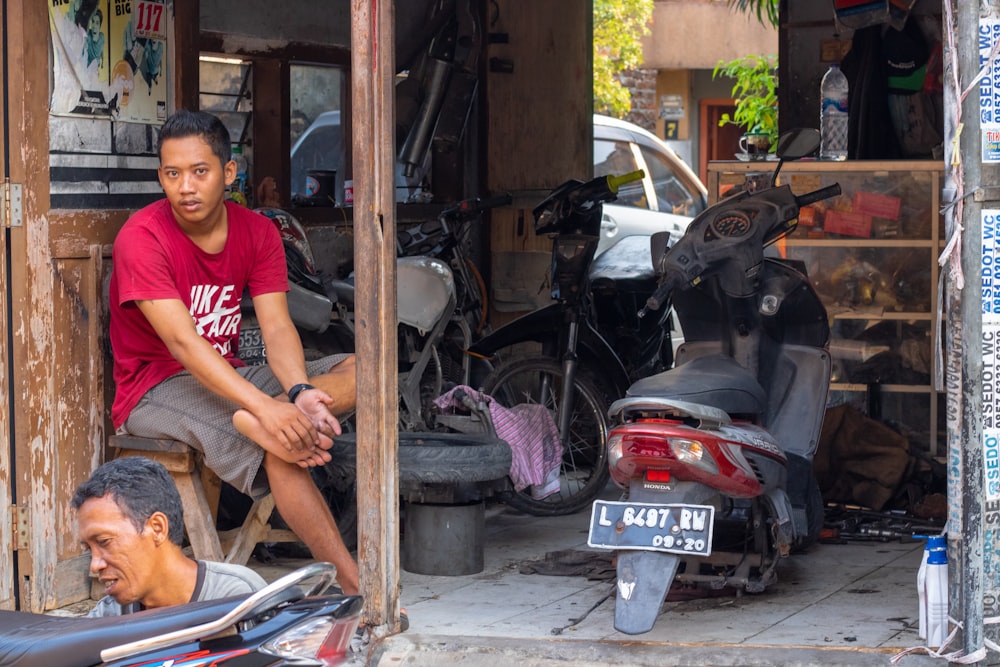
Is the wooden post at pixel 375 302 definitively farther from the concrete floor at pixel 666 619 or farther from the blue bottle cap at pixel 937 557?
the blue bottle cap at pixel 937 557

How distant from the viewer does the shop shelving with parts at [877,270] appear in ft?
23.0

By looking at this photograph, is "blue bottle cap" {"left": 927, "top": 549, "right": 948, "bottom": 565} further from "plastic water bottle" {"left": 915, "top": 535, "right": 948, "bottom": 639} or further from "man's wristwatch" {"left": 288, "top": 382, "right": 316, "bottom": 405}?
"man's wristwatch" {"left": 288, "top": 382, "right": 316, "bottom": 405}

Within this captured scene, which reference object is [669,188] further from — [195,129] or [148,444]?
[148,444]

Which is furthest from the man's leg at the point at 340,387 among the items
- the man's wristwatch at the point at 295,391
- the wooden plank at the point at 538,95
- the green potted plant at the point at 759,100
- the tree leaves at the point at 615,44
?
the tree leaves at the point at 615,44

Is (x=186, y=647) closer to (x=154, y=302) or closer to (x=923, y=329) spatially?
(x=154, y=302)

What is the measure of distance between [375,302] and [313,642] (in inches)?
81.0

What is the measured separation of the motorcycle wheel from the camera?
6.82m

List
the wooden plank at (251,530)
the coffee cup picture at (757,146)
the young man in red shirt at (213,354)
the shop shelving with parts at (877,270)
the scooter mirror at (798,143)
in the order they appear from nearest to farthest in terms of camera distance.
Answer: the young man in red shirt at (213,354)
the wooden plank at (251,530)
the scooter mirror at (798,143)
the shop shelving with parts at (877,270)
the coffee cup picture at (757,146)

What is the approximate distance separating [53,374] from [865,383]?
3946mm

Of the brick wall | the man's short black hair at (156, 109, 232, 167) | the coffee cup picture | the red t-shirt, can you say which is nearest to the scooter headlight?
the red t-shirt

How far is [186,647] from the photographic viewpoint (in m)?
2.65

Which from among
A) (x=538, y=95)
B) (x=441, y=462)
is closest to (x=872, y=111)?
(x=538, y=95)

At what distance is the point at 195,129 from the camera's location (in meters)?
5.00

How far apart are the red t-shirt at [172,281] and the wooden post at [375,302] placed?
72cm
